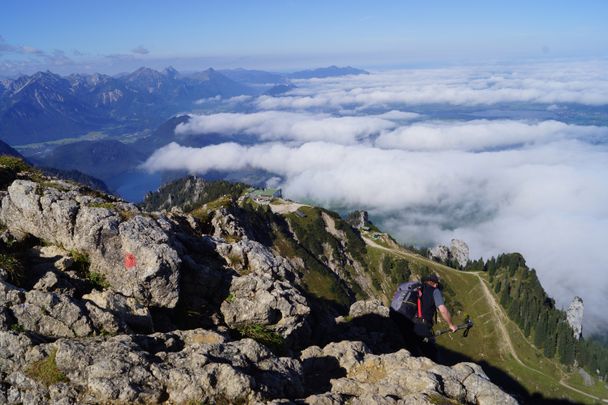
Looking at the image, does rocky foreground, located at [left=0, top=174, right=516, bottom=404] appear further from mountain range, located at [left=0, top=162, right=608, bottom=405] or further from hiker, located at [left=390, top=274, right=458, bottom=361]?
hiker, located at [left=390, top=274, right=458, bottom=361]

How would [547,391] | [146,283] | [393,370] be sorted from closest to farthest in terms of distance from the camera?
[393,370]
[146,283]
[547,391]

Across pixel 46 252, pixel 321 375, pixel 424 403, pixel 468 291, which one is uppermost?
pixel 46 252

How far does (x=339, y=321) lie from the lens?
35.6 metres

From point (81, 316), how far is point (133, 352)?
410cm

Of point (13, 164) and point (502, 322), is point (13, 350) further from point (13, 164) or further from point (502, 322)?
point (502, 322)

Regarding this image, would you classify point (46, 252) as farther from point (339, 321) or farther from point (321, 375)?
point (339, 321)

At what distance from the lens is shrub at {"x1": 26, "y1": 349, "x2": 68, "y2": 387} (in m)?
14.0

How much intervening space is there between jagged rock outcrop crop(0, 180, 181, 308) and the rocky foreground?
67 millimetres

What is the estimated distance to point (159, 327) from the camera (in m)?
21.3

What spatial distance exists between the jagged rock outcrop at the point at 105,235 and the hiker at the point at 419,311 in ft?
45.9

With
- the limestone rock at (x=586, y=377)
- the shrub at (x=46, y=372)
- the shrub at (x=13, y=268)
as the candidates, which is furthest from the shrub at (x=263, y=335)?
the limestone rock at (x=586, y=377)

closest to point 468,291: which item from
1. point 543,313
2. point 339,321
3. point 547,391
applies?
point 543,313

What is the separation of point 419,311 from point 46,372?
19.2 metres

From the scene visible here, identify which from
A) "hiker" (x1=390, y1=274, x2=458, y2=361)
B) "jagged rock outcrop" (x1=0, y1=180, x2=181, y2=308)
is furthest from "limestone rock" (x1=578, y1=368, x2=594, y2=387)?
"jagged rock outcrop" (x1=0, y1=180, x2=181, y2=308)
